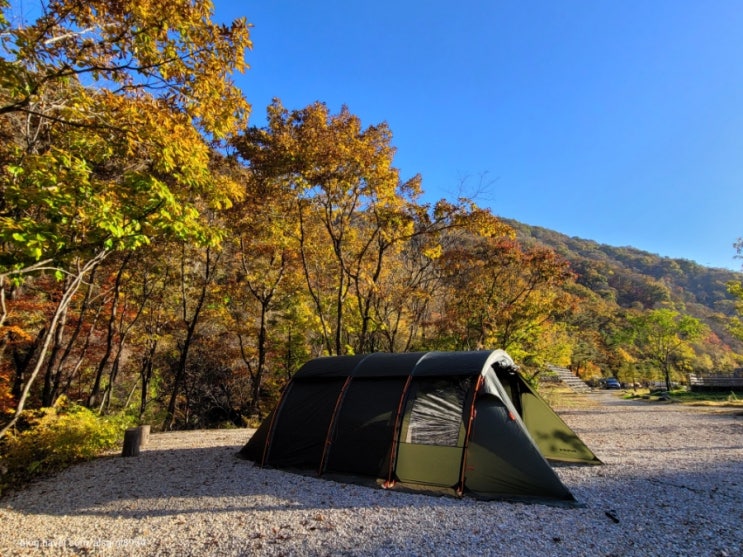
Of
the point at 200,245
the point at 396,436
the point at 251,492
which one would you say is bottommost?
the point at 251,492

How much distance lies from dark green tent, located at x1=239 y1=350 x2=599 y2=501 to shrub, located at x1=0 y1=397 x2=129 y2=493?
3179 mm

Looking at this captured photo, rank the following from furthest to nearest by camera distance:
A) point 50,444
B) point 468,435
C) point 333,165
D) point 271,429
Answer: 1. point 333,165
2. point 50,444
3. point 271,429
4. point 468,435

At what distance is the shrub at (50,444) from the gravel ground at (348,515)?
66 cm

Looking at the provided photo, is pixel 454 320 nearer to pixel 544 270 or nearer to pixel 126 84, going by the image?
pixel 544 270

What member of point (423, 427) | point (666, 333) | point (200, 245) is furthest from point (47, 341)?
point (666, 333)

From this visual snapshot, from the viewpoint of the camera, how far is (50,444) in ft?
24.2

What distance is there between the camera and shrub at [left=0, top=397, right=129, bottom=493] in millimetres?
6934

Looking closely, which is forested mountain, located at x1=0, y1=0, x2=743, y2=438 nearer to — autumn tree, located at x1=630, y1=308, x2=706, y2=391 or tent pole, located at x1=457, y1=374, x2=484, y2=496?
A: tent pole, located at x1=457, y1=374, x2=484, y2=496

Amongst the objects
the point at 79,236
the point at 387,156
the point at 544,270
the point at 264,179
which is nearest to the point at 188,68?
the point at 79,236

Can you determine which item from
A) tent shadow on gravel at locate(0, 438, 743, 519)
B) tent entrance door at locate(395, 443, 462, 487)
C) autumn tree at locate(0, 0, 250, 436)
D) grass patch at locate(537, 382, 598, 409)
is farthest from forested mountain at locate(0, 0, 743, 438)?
tent entrance door at locate(395, 443, 462, 487)

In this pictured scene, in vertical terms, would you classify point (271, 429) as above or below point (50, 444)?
above

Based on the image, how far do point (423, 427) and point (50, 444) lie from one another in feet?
22.8

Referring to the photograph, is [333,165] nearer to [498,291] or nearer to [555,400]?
[498,291]

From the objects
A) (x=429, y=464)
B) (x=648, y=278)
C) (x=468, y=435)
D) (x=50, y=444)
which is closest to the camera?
(x=468, y=435)
